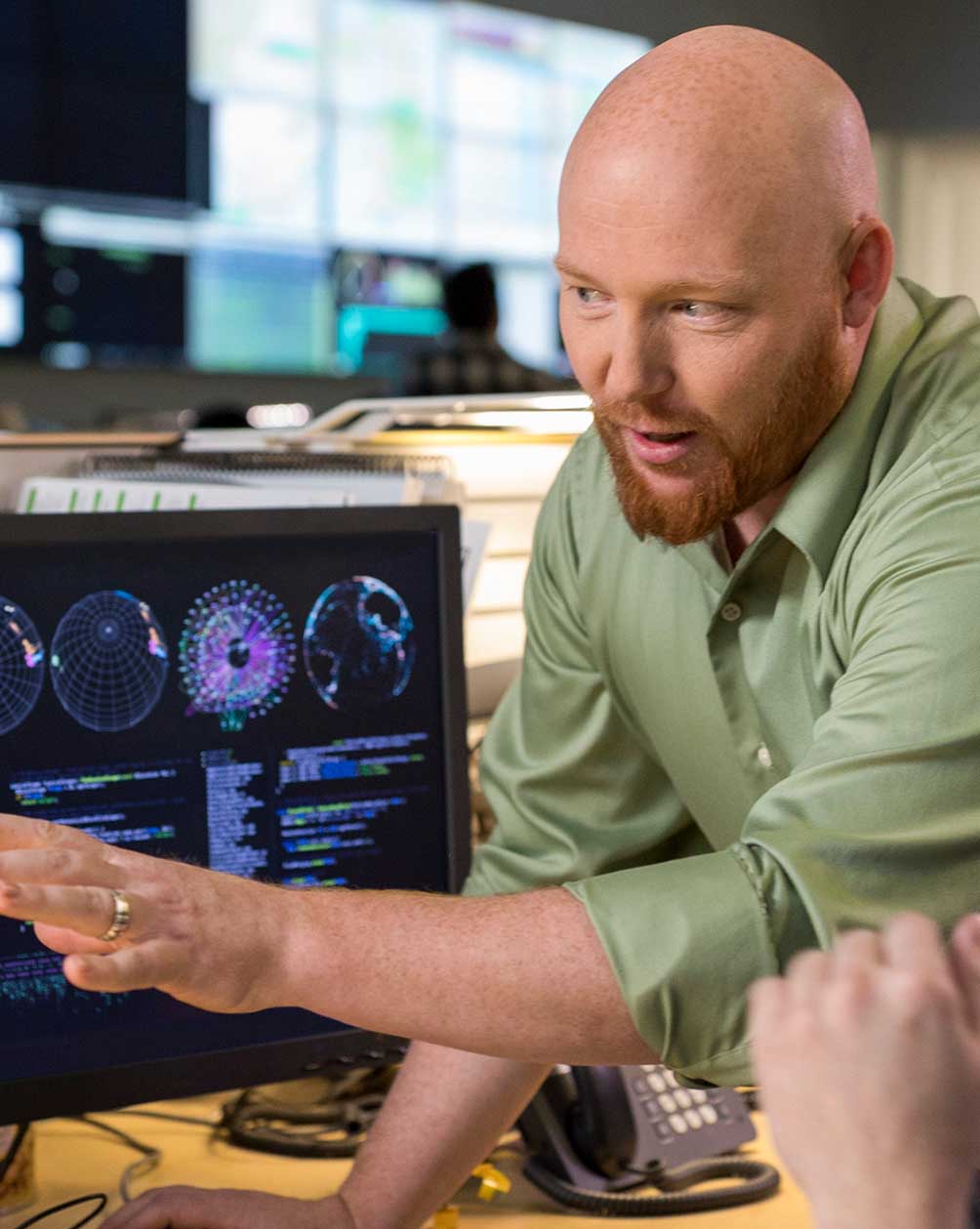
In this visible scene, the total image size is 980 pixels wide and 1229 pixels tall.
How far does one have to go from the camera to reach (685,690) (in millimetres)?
1190

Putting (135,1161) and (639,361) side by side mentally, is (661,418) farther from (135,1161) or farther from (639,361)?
(135,1161)

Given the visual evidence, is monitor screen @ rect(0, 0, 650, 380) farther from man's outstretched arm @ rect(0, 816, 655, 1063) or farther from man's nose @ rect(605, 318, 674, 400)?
man's outstretched arm @ rect(0, 816, 655, 1063)

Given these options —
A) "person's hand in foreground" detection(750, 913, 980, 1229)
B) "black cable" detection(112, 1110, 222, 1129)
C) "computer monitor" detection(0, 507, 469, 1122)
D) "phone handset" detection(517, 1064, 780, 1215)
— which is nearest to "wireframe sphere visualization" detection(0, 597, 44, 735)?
"computer monitor" detection(0, 507, 469, 1122)

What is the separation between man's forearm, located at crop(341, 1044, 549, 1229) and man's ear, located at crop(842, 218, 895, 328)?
0.59m

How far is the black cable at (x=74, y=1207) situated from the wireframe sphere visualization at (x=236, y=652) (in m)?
0.36

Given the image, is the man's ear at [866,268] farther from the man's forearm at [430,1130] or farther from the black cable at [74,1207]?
the black cable at [74,1207]

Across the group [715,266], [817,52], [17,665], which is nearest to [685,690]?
[715,266]

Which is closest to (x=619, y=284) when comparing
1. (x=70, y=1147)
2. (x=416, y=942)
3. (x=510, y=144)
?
(x=416, y=942)

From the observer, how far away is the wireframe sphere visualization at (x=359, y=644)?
1195 millimetres

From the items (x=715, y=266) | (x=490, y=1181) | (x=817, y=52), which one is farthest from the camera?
(x=817, y=52)

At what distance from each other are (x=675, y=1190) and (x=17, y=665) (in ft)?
2.05

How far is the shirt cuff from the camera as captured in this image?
2.71 ft

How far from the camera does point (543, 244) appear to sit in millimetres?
7203

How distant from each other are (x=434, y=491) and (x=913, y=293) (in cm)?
48
